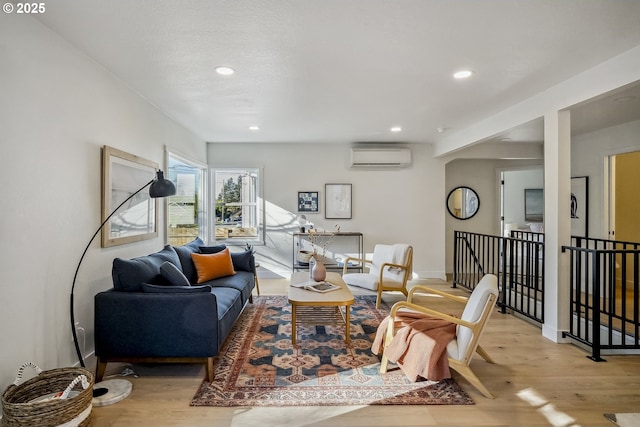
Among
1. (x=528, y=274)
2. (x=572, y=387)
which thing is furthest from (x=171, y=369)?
(x=528, y=274)

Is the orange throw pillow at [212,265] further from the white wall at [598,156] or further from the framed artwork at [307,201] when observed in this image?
the white wall at [598,156]

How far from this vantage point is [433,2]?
1964 millimetres

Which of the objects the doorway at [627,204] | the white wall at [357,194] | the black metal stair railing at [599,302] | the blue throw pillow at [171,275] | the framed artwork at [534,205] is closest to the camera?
the blue throw pillow at [171,275]

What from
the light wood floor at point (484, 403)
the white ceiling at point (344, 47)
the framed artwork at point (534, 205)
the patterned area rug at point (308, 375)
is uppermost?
the white ceiling at point (344, 47)

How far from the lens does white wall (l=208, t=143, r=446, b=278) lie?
622cm

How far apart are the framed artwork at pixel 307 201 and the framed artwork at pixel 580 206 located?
4.43 meters

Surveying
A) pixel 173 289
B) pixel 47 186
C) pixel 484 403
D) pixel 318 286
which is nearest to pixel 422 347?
pixel 484 403

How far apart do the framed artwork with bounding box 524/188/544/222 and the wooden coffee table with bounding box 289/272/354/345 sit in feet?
18.5

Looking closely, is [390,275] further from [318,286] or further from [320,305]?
[320,305]

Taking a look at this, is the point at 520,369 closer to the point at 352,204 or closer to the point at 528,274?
the point at 528,274

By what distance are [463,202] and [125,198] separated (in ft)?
20.1

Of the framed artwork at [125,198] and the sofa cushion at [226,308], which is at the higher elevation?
the framed artwork at [125,198]

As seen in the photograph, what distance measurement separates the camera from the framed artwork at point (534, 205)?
7305 mm

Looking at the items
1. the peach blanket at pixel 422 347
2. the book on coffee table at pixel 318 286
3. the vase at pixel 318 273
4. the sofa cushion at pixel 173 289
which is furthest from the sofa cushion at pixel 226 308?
the peach blanket at pixel 422 347
